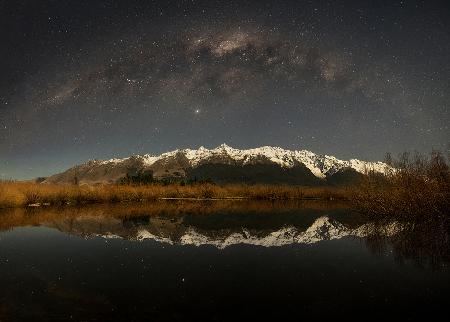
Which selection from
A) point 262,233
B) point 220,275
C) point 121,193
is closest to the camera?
point 220,275

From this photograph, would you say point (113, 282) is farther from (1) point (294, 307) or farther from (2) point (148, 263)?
(1) point (294, 307)

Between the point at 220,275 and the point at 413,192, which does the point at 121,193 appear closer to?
the point at 413,192

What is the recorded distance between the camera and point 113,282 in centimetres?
1345

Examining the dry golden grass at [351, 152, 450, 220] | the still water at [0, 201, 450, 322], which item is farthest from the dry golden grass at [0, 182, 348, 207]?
the dry golden grass at [351, 152, 450, 220]

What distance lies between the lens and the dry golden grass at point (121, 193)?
49844 mm

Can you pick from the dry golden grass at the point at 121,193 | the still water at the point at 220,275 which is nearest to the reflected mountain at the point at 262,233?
the still water at the point at 220,275

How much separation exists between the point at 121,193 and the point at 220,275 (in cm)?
5573

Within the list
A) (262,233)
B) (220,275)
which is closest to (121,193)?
(262,233)

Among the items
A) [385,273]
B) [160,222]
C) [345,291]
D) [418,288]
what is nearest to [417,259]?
[385,273]

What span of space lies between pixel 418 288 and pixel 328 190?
88139 mm

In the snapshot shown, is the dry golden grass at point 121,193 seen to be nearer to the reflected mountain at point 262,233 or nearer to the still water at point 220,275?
the reflected mountain at point 262,233

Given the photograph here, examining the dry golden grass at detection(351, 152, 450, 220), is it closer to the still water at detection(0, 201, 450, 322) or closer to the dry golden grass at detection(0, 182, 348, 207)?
the still water at detection(0, 201, 450, 322)

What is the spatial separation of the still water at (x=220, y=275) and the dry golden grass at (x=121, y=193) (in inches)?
1009

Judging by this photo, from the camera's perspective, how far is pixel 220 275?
14.7 m
